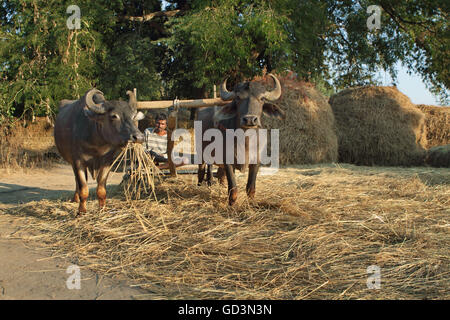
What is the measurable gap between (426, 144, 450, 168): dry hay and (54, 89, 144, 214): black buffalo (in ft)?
25.0

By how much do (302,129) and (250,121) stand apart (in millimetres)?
5549

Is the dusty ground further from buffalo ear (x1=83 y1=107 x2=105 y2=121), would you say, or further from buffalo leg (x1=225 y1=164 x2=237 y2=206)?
buffalo leg (x1=225 y1=164 x2=237 y2=206)

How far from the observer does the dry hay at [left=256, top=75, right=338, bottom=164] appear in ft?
30.1

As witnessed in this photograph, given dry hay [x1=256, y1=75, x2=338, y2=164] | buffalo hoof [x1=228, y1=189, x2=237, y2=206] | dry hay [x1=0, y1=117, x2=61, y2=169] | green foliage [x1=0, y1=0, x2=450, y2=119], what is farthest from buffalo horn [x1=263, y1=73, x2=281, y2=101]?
dry hay [x1=0, y1=117, x2=61, y2=169]

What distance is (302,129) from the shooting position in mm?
9336

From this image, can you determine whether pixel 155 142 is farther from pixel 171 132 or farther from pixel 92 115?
pixel 92 115

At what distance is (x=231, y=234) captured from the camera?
11.8 ft

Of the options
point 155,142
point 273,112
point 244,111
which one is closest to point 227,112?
point 244,111

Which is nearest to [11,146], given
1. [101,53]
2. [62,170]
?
[62,170]

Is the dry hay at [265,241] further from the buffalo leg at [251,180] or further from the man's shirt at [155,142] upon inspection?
the man's shirt at [155,142]

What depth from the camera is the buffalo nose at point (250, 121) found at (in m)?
4.04
